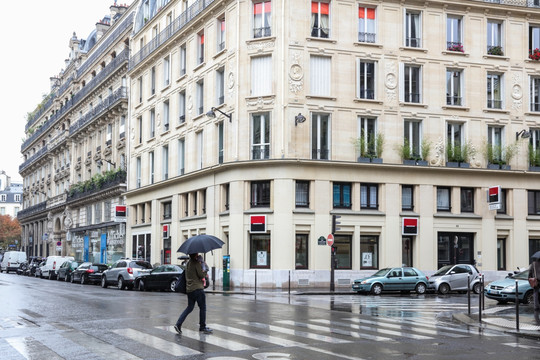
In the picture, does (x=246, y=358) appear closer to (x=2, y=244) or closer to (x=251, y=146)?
(x=251, y=146)

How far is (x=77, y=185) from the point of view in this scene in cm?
6488

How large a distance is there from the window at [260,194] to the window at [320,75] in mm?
5484

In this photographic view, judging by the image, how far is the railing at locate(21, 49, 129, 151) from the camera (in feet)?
184

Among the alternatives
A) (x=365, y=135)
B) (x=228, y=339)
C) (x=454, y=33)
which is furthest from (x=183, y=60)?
(x=228, y=339)

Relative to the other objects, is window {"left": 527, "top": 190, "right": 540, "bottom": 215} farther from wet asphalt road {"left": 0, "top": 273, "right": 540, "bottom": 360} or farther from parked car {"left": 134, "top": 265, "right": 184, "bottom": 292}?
parked car {"left": 134, "top": 265, "right": 184, "bottom": 292}

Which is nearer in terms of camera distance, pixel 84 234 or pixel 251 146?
pixel 251 146

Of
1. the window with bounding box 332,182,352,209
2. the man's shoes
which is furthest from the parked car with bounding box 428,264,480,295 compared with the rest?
the man's shoes

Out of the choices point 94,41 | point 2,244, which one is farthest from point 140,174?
point 2,244

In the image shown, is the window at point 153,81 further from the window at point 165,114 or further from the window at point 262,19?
the window at point 262,19

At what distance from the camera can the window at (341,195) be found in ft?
118

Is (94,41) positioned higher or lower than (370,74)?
higher

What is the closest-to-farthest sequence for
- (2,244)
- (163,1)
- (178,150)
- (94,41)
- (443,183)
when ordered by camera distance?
(443,183)
(178,150)
(163,1)
(94,41)
(2,244)

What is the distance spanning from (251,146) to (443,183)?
10.8m

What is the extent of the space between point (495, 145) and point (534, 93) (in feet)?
14.0
